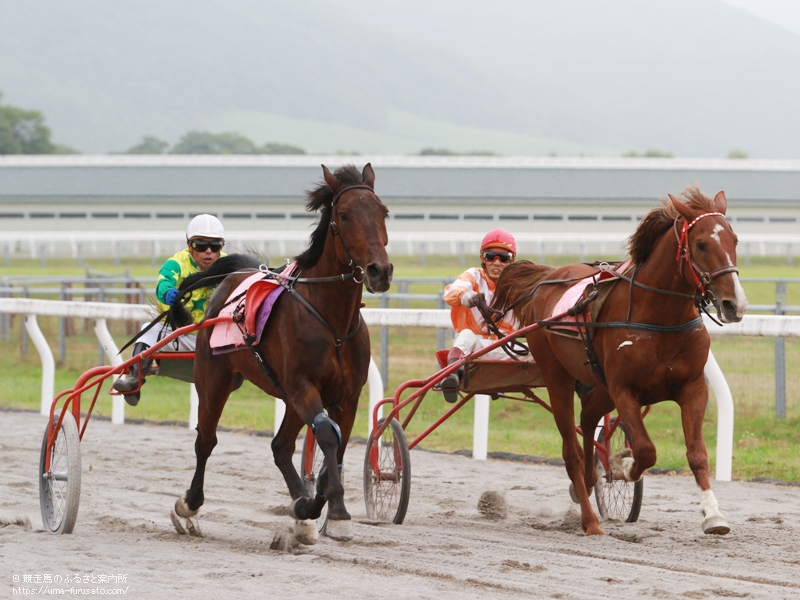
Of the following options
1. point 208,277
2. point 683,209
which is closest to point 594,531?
point 683,209

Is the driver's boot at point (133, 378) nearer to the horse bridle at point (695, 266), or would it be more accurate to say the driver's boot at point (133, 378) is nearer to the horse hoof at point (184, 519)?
the horse hoof at point (184, 519)

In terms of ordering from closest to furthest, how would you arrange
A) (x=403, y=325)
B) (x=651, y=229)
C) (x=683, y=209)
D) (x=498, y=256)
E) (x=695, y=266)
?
(x=695, y=266)
(x=683, y=209)
(x=651, y=229)
(x=498, y=256)
(x=403, y=325)

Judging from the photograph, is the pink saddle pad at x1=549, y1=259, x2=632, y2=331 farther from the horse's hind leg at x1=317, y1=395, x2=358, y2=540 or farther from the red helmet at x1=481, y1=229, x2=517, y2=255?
the horse's hind leg at x1=317, y1=395, x2=358, y2=540

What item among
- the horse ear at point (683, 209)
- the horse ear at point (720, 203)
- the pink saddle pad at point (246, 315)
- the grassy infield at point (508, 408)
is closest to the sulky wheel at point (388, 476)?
the pink saddle pad at point (246, 315)

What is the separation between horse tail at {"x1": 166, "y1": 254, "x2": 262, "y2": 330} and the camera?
20.6 feet

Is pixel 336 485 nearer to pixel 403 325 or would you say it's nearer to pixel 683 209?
pixel 683 209

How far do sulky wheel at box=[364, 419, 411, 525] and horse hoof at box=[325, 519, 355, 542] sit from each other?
35.2 inches

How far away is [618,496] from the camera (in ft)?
19.9

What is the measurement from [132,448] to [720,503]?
4814mm

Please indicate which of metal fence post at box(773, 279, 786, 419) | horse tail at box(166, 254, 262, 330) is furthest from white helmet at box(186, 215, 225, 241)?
metal fence post at box(773, 279, 786, 419)

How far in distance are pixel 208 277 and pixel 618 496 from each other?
8.75 ft

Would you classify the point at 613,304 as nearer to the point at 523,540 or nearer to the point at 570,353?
the point at 570,353

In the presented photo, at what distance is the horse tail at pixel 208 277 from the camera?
20.6 feet

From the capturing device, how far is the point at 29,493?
6.71 meters
